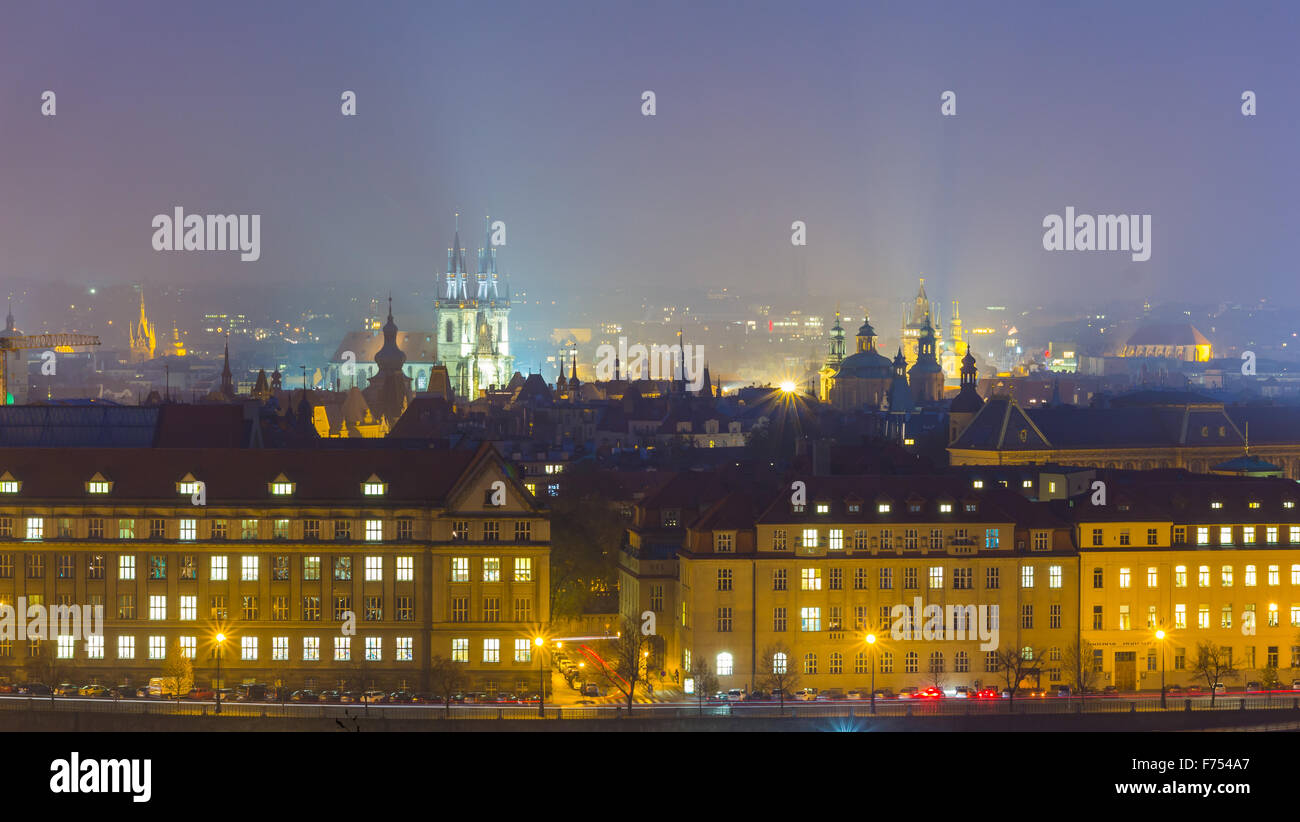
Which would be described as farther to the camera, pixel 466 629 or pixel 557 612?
pixel 557 612

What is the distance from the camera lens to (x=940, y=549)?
284ft

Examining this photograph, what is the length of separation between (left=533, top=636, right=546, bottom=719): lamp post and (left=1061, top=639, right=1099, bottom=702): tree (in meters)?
18.5

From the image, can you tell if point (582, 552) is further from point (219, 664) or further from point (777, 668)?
point (219, 664)

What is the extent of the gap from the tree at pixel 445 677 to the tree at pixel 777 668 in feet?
34.1

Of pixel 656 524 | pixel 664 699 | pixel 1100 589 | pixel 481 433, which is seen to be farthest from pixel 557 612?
pixel 481 433

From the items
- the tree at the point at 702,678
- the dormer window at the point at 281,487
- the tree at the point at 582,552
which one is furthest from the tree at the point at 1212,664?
the dormer window at the point at 281,487

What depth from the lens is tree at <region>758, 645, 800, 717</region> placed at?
82.9 meters

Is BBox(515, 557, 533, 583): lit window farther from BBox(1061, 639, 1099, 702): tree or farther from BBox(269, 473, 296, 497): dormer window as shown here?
BBox(1061, 639, 1099, 702): tree

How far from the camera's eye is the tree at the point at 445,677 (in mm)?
82625

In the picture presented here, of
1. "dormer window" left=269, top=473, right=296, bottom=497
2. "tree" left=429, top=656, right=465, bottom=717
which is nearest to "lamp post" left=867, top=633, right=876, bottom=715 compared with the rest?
"tree" left=429, top=656, right=465, bottom=717

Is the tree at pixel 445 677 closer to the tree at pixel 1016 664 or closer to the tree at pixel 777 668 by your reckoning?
the tree at pixel 777 668
